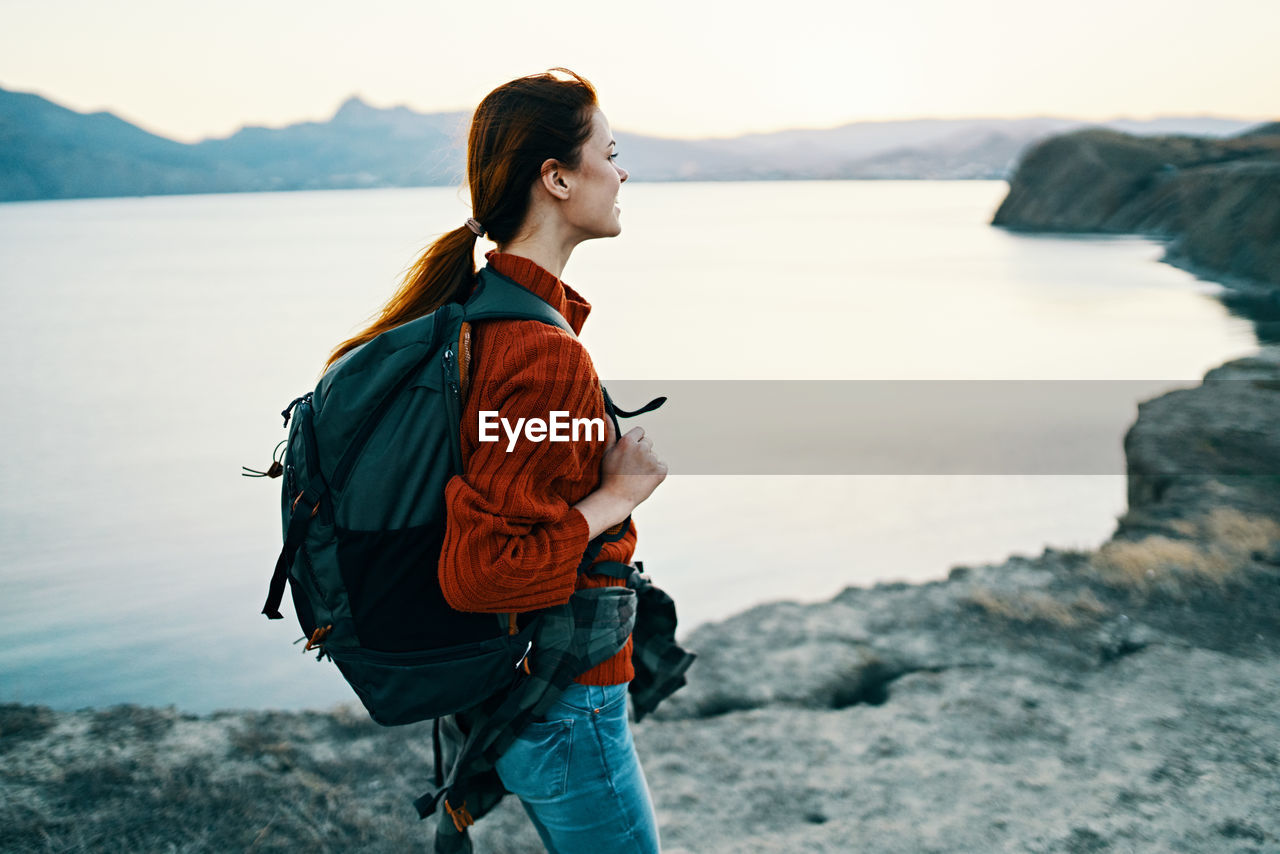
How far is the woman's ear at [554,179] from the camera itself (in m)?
1.55

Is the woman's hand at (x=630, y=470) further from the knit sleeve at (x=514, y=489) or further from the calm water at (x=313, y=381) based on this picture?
the calm water at (x=313, y=381)

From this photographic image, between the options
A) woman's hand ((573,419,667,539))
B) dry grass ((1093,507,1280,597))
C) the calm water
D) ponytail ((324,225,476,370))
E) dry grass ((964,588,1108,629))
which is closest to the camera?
woman's hand ((573,419,667,539))

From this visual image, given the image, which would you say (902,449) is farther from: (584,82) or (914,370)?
(584,82)

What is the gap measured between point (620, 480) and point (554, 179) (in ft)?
1.73

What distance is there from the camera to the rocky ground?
281cm

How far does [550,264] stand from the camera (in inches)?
62.5

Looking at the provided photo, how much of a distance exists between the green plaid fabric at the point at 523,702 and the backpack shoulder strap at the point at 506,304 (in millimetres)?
488

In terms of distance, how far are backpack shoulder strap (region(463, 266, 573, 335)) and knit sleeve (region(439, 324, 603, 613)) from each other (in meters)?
0.05

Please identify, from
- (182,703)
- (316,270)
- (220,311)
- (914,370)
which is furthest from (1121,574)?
(316,270)

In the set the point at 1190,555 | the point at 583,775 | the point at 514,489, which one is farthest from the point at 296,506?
the point at 1190,555

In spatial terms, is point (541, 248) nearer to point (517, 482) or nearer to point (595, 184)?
point (595, 184)

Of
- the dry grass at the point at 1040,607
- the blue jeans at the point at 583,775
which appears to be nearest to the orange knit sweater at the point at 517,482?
the blue jeans at the point at 583,775

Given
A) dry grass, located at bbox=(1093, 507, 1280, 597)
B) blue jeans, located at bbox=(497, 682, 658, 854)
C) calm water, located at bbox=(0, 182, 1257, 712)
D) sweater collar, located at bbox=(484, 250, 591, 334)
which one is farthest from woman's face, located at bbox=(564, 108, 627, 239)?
calm water, located at bbox=(0, 182, 1257, 712)

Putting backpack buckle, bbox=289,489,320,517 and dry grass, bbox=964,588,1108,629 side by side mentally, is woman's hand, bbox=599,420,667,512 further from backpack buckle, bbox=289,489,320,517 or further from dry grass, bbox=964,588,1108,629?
dry grass, bbox=964,588,1108,629
